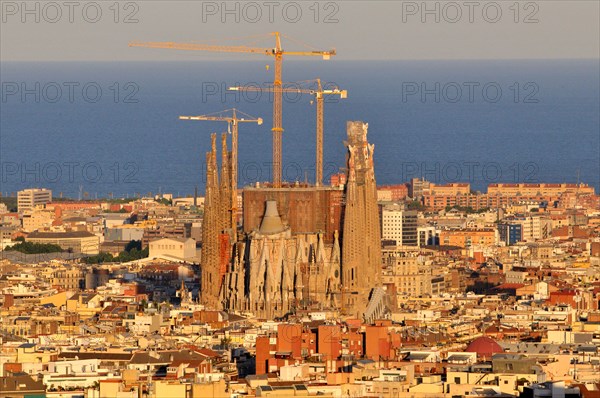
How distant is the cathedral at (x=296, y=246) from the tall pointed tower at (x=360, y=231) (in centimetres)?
3

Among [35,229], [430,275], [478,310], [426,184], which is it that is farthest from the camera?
[426,184]

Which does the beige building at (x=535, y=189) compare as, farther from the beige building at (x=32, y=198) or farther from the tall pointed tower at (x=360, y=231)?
the tall pointed tower at (x=360, y=231)

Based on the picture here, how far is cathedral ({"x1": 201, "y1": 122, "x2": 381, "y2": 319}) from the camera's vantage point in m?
81.4

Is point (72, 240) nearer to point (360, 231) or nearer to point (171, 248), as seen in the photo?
point (171, 248)

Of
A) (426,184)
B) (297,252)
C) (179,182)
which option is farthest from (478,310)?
(179,182)

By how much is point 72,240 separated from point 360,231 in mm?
29049

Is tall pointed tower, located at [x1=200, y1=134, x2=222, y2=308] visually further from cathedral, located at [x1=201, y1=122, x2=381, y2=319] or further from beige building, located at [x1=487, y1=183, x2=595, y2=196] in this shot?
beige building, located at [x1=487, y1=183, x2=595, y2=196]

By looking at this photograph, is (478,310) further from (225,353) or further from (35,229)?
(35,229)

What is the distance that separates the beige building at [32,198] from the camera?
129125 mm

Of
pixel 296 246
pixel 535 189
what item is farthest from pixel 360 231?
pixel 535 189

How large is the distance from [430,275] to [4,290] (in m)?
13.6

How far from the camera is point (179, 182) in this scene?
15112 cm

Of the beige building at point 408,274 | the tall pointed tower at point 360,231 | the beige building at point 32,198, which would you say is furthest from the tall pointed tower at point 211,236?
the beige building at point 32,198

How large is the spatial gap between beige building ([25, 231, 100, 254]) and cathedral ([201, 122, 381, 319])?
899 inches
